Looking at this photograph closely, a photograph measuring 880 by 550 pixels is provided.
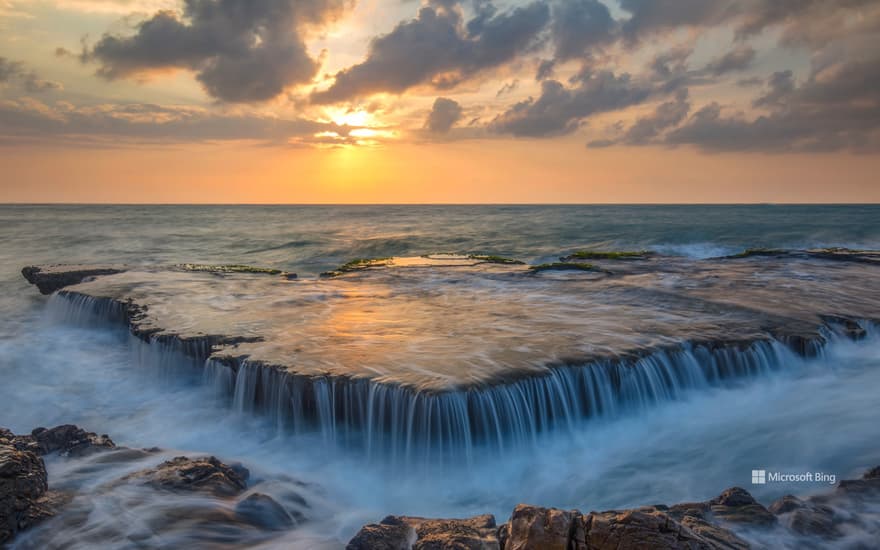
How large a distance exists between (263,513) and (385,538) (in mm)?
1556

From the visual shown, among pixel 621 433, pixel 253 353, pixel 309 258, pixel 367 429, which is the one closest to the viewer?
pixel 367 429

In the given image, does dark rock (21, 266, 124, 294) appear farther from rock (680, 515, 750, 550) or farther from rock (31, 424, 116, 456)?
rock (680, 515, 750, 550)

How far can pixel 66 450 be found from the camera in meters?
6.21

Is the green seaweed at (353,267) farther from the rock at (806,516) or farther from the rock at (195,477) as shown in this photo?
the rock at (806,516)

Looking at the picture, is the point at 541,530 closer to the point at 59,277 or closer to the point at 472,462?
the point at 472,462

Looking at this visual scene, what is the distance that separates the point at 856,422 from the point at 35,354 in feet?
47.6

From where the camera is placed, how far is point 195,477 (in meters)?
5.62

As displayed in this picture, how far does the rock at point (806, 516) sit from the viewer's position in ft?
15.0

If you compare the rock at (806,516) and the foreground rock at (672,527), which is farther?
the rock at (806,516)

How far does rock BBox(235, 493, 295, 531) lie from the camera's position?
17.1ft

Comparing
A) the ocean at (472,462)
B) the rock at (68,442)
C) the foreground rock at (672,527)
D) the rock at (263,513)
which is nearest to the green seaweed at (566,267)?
the ocean at (472,462)

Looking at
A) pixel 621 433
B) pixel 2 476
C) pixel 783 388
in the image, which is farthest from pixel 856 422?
pixel 2 476

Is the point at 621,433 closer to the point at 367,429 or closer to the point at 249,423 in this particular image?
the point at 367,429

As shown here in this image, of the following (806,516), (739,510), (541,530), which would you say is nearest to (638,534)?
(541,530)
